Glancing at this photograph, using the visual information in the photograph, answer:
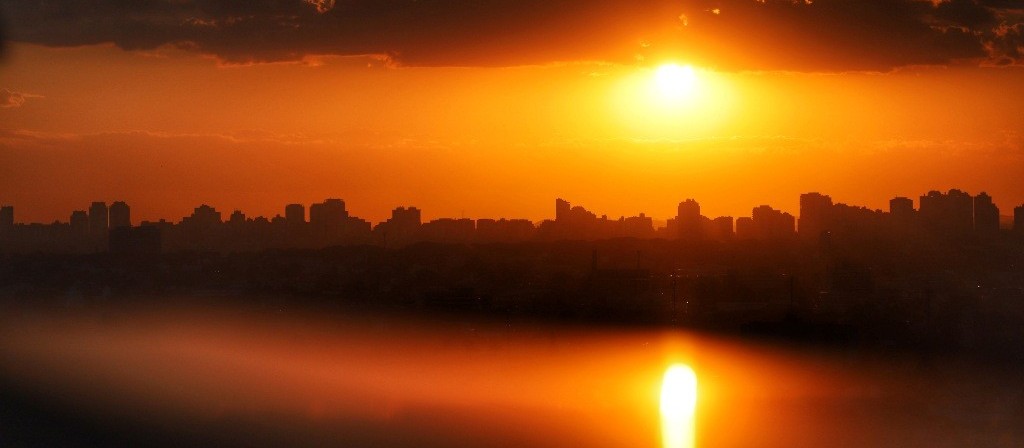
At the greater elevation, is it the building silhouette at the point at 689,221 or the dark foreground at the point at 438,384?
the building silhouette at the point at 689,221

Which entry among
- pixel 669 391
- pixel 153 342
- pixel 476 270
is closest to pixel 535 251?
pixel 476 270

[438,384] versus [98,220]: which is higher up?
[98,220]

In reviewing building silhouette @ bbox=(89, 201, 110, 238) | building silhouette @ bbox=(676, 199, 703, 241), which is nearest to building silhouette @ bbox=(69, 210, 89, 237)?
building silhouette @ bbox=(89, 201, 110, 238)

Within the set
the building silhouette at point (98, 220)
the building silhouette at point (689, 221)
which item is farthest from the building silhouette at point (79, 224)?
the building silhouette at point (689, 221)

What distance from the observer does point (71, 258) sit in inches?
1881

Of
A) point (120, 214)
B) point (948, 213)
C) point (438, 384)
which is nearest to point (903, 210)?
point (948, 213)

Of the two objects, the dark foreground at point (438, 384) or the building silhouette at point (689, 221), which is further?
the building silhouette at point (689, 221)

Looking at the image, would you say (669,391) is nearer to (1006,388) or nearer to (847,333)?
(847,333)

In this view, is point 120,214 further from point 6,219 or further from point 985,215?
point 985,215

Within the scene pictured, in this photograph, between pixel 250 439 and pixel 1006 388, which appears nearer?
pixel 250 439

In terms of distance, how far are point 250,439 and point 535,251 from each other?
65.5 feet

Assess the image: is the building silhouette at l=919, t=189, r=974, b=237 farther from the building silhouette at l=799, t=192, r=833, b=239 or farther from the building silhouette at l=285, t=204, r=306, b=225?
the building silhouette at l=285, t=204, r=306, b=225

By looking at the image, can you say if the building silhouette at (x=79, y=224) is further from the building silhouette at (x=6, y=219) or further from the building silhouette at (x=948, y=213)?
the building silhouette at (x=948, y=213)

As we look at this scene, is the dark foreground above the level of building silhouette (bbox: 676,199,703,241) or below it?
below
